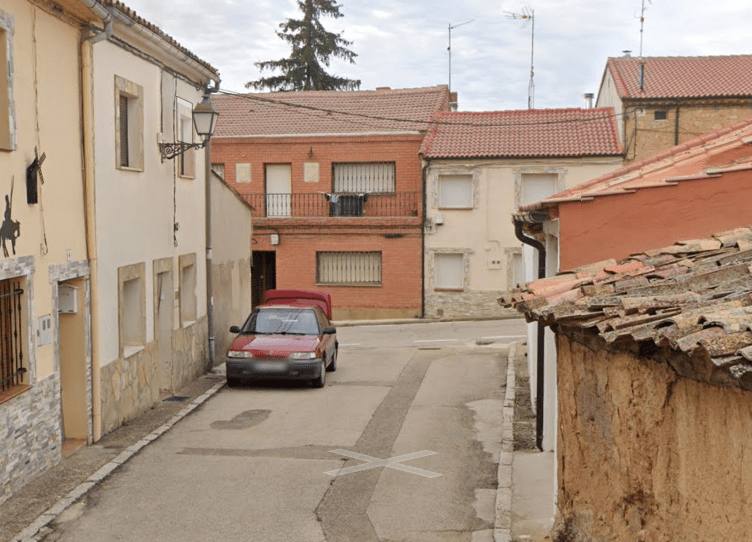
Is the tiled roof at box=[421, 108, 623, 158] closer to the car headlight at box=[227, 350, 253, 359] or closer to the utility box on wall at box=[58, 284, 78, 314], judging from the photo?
the car headlight at box=[227, 350, 253, 359]

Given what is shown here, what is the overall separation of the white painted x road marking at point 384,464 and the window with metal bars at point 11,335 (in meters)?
3.88

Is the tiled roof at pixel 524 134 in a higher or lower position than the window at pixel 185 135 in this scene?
higher

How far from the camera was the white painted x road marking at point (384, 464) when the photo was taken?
1094 centimetres

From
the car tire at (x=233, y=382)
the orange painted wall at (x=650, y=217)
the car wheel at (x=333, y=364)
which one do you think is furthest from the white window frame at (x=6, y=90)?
the car wheel at (x=333, y=364)

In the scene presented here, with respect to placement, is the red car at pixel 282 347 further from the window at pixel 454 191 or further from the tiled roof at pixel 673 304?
the window at pixel 454 191

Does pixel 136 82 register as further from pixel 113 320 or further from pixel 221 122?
pixel 221 122

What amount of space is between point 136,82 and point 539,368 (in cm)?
757

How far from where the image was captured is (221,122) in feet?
108

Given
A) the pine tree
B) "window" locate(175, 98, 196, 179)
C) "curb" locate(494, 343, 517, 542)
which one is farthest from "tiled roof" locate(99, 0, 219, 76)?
the pine tree

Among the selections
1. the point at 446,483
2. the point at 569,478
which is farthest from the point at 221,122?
A: the point at 569,478

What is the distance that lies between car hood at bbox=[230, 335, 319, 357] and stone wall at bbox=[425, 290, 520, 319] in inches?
543

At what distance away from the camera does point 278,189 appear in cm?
3173

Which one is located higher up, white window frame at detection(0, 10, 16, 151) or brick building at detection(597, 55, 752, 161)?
brick building at detection(597, 55, 752, 161)

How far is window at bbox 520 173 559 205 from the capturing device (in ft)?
96.8
